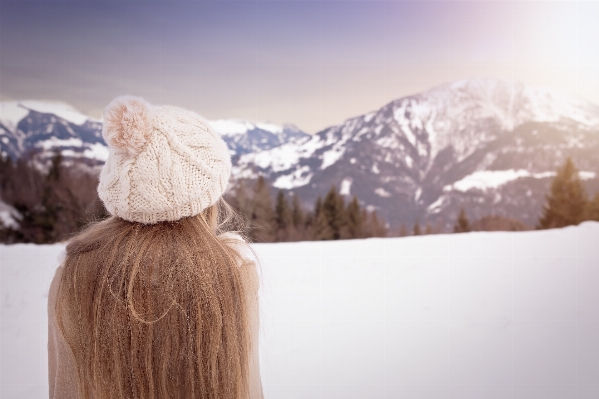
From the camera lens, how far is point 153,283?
3.66ft

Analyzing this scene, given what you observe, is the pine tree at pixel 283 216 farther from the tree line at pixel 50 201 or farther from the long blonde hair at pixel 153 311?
the long blonde hair at pixel 153 311

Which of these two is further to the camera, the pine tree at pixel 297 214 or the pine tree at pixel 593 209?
the pine tree at pixel 297 214

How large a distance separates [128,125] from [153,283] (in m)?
0.46

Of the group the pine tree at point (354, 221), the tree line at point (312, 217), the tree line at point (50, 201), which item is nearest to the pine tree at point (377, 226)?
the tree line at point (312, 217)

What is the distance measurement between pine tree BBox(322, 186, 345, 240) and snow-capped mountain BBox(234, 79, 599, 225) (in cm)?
5396

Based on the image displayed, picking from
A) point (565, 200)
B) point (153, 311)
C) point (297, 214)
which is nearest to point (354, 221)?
point (297, 214)

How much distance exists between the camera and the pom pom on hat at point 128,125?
3.64ft

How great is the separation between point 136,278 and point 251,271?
340mm

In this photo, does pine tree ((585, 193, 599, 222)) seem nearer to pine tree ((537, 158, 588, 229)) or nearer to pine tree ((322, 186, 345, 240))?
pine tree ((537, 158, 588, 229))

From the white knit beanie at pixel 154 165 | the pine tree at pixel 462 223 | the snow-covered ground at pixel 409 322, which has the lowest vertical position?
the pine tree at pixel 462 223

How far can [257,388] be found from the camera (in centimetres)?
138

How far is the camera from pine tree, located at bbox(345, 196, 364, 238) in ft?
104

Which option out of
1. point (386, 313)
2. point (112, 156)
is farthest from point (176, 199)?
point (386, 313)

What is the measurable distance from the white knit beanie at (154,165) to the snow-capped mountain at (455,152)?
3260 inches
